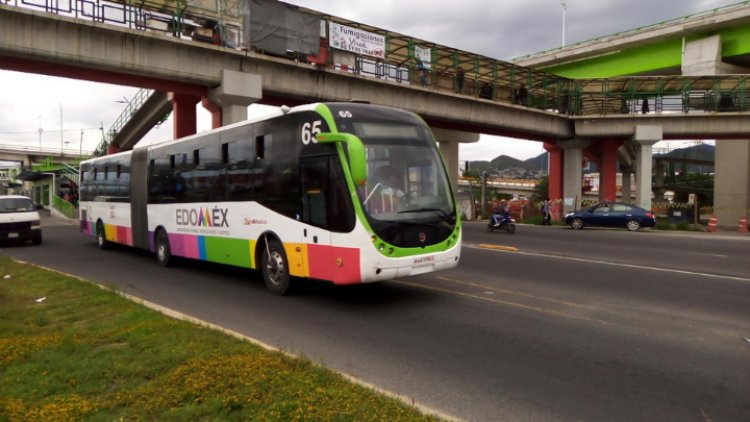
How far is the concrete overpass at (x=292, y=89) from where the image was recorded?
1656cm

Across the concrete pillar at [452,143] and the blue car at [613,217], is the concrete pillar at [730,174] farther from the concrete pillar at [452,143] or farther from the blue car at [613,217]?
the concrete pillar at [452,143]

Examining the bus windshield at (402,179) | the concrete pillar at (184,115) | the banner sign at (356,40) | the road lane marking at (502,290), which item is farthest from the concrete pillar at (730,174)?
the bus windshield at (402,179)

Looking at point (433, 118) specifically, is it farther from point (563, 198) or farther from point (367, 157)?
point (367, 157)

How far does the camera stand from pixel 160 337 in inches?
233

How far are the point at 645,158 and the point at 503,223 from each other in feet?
52.6

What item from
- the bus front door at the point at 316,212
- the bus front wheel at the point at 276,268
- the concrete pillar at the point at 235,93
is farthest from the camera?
the concrete pillar at the point at 235,93

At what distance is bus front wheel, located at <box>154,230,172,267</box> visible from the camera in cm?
1324

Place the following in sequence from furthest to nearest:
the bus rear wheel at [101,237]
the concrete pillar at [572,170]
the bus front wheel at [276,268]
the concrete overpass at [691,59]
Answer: the concrete pillar at [572,170], the concrete overpass at [691,59], the bus rear wheel at [101,237], the bus front wheel at [276,268]

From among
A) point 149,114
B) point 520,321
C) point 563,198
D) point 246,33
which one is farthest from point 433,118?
point 520,321

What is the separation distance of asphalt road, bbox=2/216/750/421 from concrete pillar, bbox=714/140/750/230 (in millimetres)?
34455

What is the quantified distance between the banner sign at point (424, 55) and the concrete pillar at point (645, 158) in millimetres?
15202

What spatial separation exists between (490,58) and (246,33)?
15658 millimetres

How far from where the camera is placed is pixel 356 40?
23.6 meters

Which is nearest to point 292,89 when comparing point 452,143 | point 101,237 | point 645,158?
point 101,237
